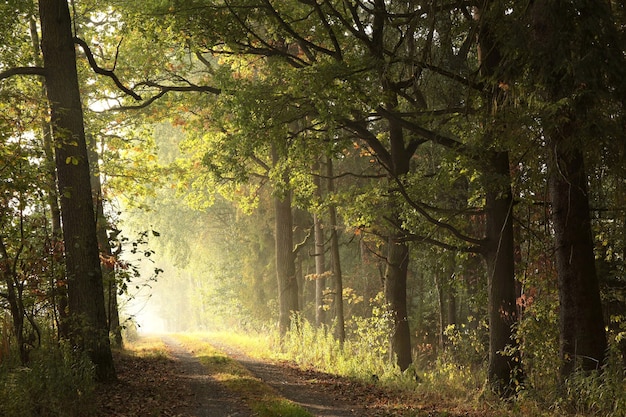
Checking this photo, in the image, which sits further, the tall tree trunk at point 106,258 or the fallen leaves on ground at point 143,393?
the tall tree trunk at point 106,258

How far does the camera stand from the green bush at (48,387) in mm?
7039

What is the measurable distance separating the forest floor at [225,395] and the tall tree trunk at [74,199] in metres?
0.95

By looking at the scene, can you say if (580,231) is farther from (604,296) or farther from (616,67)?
(604,296)

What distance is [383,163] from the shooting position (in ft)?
44.5

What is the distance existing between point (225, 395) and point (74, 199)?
4.53 meters

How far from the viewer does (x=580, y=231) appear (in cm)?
822

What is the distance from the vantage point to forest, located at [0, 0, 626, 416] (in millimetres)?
7465

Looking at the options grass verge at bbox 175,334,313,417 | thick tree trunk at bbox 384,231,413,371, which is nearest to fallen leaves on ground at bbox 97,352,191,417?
grass verge at bbox 175,334,313,417

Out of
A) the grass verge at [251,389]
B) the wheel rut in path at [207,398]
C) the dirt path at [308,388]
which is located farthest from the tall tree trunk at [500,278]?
the wheel rut in path at [207,398]

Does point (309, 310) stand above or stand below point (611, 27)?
below

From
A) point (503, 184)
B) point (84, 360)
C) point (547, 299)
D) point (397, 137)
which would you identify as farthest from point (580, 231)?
point (84, 360)

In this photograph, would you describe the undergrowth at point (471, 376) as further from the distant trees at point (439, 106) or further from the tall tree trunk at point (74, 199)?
the tall tree trunk at point (74, 199)

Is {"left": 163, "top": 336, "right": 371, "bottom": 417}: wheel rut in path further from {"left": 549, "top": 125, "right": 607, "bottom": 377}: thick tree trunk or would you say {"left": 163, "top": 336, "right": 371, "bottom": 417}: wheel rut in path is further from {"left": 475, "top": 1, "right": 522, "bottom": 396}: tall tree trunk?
{"left": 549, "top": 125, "right": 607, "bottom": 377}: thick tree trunk

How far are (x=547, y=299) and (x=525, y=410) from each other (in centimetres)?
409
